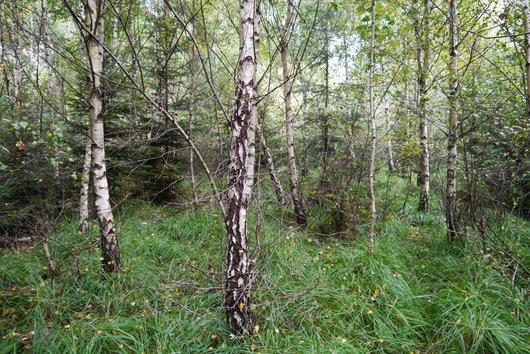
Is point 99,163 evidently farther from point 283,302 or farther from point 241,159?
point 283,302

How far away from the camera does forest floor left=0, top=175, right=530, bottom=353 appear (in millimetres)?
2338

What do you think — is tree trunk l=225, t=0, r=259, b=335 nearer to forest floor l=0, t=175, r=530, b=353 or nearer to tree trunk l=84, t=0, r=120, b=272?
forest floor l=0, t=175, r=530, b=353

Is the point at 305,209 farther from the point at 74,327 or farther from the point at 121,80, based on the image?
the point at 121,80

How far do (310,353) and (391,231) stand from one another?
307 cm

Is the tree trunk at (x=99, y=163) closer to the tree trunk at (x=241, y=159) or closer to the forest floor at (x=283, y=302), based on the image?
the forest floor at (x=283, y=302)

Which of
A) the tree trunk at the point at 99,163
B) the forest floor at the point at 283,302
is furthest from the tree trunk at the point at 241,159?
the tree trunk at the point at 99,163

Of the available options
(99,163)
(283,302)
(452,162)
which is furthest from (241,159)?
(452,162)

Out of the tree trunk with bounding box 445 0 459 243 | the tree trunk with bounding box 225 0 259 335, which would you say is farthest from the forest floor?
the tree trunk with bounding box 445 0 459 243

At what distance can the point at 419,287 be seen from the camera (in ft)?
10.5

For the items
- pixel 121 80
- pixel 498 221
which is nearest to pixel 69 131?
pixel 121 80

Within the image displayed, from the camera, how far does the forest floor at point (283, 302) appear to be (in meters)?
2.34

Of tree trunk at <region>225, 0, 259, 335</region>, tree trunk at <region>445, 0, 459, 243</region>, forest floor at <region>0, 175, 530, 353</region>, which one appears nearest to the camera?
→ tree trunk at <region>225, 0, 259, 335</region>

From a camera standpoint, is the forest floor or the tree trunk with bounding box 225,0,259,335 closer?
the tree trunk with bounding box 225,0,259,335

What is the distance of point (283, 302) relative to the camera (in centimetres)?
269
